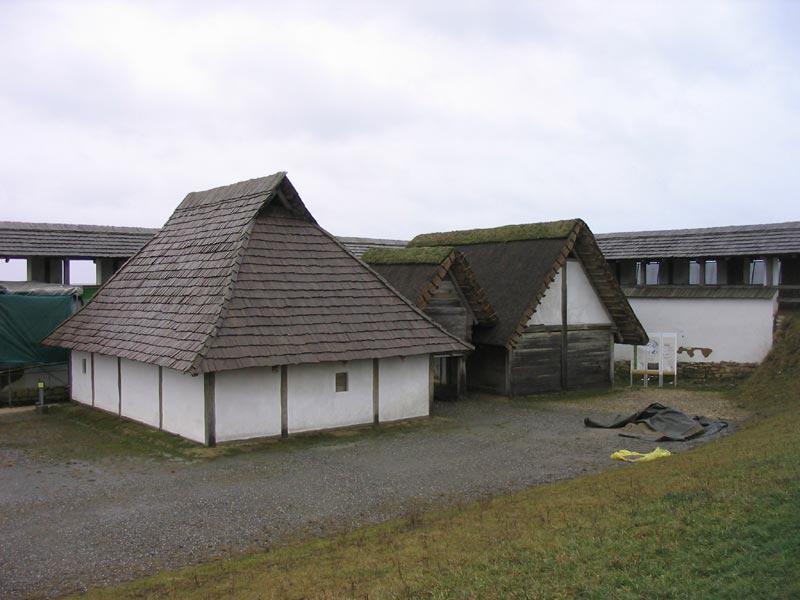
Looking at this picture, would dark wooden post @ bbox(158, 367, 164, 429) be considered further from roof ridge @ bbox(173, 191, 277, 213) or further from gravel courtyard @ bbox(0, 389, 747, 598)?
roof ridge @ bbox(173, 191, 277, 213)

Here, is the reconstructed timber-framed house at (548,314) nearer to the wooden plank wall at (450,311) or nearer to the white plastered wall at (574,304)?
the white plastered wall at (574,304)

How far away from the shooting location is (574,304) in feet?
77.7

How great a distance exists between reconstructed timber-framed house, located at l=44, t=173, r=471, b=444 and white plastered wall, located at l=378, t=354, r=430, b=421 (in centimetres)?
3

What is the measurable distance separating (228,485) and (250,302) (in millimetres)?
4781

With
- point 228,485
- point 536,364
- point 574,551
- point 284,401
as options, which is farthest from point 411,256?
point 574,551

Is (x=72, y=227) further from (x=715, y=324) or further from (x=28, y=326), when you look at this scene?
(x=715, y=324)

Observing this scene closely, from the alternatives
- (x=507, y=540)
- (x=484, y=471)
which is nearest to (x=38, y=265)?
(x=484, y=471)

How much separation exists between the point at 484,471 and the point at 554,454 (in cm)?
214

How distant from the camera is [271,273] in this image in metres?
16.8

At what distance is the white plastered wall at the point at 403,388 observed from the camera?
1736 centimetres

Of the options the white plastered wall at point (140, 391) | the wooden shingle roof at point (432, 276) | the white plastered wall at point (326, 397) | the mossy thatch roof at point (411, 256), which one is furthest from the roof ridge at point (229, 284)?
the mossy thatch roof at point (411, 256)

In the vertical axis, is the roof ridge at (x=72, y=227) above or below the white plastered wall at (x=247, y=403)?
above

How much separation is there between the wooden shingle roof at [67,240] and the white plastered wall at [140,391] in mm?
9038

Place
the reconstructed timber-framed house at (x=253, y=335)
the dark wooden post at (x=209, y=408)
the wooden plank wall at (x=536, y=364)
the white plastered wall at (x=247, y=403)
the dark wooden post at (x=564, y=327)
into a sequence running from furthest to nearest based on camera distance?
1. the dark wooden post at (x=564, y=327)
2. the wooden plank wall at (x=536, y=364)
3. the reconstructed timber-framed house at (x=253, y=335)
4. the white plastered wall at (x=247, y=403)
5. the dark wooden post at (x=209, y=408)
